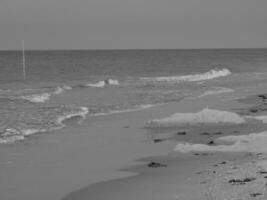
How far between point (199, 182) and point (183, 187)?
1.24 feet

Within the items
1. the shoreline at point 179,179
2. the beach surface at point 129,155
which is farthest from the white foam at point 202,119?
the shoreline at point 179,179

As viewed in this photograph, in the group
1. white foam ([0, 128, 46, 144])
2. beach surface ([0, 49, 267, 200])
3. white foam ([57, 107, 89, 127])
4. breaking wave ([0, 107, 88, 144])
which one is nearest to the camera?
beach surface ([0, 49, 267, 200])

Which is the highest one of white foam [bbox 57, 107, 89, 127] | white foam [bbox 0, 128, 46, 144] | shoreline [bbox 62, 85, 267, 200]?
shoreline [bbox 62, 85, 267, 200]

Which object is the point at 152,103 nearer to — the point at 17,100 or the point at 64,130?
the point at 17,100

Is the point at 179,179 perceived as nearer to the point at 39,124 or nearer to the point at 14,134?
the point at 14,134

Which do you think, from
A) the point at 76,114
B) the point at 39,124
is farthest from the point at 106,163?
the point at 76,114

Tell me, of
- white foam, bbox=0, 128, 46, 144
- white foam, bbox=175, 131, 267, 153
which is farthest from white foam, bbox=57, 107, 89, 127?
white foam, bbox=175, 131, 267, 153

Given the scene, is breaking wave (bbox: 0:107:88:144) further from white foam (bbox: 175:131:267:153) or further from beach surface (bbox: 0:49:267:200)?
white foam (bbox: 175:131:267:153)

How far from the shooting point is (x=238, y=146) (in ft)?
45.1

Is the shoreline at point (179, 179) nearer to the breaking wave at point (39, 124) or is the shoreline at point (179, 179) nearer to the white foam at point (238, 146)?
the white foam at point (238, 146)

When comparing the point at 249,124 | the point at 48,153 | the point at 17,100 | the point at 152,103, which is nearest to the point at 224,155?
the point at 48,153

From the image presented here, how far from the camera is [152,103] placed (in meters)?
28.1

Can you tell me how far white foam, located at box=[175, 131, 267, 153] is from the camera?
A: 1349 cm

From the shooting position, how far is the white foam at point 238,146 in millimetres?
13492
